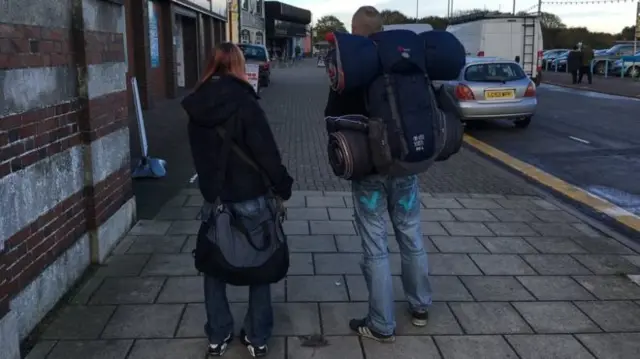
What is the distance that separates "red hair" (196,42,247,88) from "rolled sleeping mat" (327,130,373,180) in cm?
62

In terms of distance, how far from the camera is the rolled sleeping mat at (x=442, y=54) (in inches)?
137

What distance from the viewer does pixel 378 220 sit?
3604 mm

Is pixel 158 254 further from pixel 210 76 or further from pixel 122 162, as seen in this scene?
pixel 210 76

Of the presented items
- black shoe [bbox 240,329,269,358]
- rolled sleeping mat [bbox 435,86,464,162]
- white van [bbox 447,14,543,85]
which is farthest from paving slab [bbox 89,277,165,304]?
white van [bbox 447,14,543,85]

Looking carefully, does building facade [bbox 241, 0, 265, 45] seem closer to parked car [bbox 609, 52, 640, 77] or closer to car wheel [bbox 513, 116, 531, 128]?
parked car [bbox 609, 52, 640, 77]

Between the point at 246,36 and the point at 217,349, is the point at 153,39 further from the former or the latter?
the point at 246,36

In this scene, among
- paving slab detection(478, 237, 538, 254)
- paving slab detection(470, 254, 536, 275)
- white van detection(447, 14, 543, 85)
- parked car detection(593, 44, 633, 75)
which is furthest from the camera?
parked car detection(593, 44, 633, 75)

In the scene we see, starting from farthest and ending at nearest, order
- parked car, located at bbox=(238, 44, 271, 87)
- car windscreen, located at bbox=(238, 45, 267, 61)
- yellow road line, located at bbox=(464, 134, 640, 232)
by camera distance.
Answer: car windscreen, located at bbox=(238, 45, 267, 61), parked car, located at bbox=(238, 44, 271, 87), yellow road line, located at bbox=(464, 134, 640, 232)

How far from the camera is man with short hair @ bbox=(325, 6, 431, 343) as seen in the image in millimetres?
3564

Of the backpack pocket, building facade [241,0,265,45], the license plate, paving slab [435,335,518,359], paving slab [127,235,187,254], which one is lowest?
paving slab [435,335,518,359]

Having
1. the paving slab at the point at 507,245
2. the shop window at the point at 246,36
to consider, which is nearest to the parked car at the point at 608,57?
the shop window at the point at 246,36

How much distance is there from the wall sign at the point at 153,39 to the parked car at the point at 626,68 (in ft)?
76.4

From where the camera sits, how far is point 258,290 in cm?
346

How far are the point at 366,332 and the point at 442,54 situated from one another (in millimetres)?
1644
